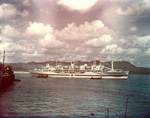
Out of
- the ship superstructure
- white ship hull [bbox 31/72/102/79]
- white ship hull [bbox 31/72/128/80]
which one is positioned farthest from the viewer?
white ship hull [bbox 31/72/102/79]

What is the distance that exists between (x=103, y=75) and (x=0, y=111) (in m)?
42.8

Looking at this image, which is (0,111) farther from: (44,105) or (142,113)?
→ (142,113)

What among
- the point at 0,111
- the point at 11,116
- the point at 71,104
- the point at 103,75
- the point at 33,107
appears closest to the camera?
the point at 11,116

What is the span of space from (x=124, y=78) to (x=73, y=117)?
44941 mm

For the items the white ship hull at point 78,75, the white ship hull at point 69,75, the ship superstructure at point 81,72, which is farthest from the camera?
the white ship hull at point 69,75

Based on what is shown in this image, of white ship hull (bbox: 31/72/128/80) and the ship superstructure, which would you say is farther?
white ship hull (bbox: 31/72/128/80)

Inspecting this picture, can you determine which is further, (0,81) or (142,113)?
(0,81)

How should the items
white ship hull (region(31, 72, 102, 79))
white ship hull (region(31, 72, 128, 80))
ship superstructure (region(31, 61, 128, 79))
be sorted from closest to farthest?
ship superstructure (region(31, 61, 128, 79)) → white ship hull (region(31, 72, 128, 80)) → white ship hull (region(31, 72, 102, 79))

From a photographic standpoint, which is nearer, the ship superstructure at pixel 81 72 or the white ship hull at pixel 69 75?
the ship superstructure at pixel 81 72

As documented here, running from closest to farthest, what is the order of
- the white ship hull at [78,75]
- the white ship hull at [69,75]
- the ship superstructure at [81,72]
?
the ship superstructure at [81,72]
the white ship hull at [78,75]
the white ship hull at [69,75]

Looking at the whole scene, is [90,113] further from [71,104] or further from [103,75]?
[103,75]

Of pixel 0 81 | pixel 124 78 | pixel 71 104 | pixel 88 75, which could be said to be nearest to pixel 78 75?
pixel 88 75

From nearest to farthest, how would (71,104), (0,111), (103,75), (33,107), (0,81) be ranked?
(0,111) → (33,107) → (71,104) → (0,81) → (103,75)

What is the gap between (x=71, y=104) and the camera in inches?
1028
